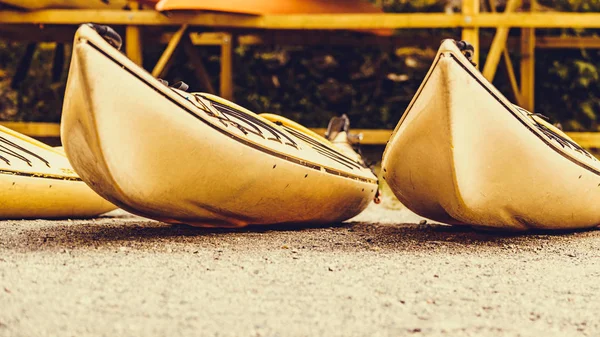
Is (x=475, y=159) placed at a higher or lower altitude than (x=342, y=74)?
lower

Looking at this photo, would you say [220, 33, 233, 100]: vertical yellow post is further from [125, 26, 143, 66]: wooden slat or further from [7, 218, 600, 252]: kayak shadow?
[7, 218, 600, 252]: kayak shadow

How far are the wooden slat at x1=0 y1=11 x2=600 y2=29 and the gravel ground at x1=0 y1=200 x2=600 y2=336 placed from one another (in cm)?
229

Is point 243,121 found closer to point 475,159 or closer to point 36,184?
point 475,159

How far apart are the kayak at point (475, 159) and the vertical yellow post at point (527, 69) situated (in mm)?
3210

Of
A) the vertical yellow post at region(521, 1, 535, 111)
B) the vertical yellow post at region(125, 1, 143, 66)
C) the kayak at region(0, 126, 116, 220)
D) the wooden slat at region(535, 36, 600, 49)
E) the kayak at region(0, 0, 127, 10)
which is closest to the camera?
the kayak at region(0, 126, 116, 220)

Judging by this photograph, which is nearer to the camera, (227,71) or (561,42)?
(227,71)

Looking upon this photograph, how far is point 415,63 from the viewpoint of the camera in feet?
22.5

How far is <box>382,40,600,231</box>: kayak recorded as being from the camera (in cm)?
189

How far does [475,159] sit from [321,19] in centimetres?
270

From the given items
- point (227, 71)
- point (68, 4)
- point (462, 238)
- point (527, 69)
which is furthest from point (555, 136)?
point (68, 4)

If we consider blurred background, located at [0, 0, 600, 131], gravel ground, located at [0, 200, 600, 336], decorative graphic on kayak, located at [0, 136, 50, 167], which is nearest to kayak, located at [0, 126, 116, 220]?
decorative graphic on kayak, located at [0, 136, 50, 167]

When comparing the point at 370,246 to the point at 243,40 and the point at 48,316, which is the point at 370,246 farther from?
the point at 243,40

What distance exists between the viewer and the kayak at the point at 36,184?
244 centimetres

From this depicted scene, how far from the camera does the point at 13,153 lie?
8.21 ft
